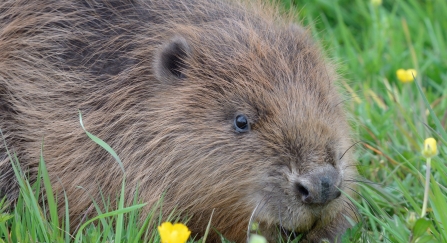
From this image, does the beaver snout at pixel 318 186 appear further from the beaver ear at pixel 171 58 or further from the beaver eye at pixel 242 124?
the beaver ear at pixel 171 58

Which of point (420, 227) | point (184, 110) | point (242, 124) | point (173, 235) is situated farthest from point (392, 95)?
point (173, 235)

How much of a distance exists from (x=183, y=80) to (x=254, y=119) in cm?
57

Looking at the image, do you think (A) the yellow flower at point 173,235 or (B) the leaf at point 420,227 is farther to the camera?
(B) the leaf at point 420,227

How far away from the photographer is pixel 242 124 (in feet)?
15.1

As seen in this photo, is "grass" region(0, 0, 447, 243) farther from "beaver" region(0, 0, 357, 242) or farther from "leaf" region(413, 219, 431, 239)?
"beaver" region(0, 0, 357, 242)

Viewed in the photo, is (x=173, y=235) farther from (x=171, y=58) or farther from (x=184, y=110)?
(x=171, y=58)

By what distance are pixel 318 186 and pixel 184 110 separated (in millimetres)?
1036

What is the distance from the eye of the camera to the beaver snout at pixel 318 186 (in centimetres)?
412

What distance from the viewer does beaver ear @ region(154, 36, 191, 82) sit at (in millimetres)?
4875

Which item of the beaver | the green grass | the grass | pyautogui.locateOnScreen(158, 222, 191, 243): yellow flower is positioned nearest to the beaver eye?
the beaver

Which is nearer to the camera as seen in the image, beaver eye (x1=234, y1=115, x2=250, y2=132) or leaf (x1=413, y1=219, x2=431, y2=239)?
leaf (x1=413, y1=219, x2=431, y2=239)

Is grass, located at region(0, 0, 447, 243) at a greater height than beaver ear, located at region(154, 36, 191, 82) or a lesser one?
lesser

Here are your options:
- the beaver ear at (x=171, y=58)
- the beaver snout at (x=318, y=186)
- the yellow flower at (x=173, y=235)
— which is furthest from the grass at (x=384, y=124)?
the beaver ear at (x=171, y=58)

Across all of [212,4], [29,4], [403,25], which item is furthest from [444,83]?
[29,4]
